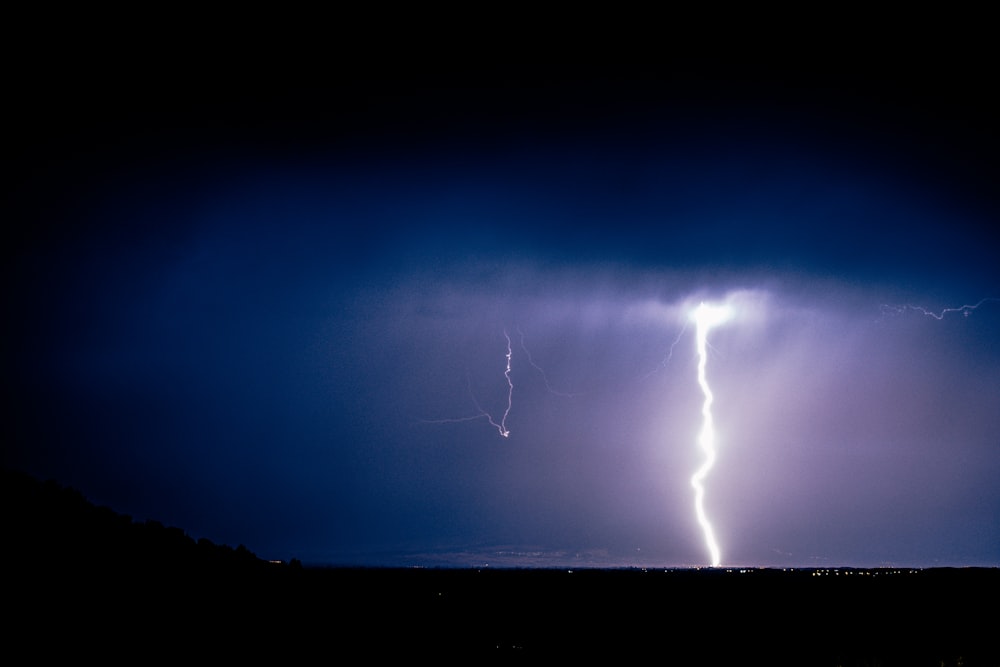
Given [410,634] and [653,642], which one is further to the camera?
[653,642]

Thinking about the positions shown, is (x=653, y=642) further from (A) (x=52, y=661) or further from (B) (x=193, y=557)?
(A) (x=52, y=661)

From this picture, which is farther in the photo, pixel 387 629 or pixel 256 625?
pixel 387 629

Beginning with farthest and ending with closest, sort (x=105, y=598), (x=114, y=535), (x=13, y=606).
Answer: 1. (x=114, y=535)
2. (x=105, y=598)
3. (x=13, y=606)

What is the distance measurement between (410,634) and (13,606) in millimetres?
9749

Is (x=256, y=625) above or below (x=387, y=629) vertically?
above

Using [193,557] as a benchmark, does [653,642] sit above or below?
below

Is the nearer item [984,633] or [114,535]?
[114,535]

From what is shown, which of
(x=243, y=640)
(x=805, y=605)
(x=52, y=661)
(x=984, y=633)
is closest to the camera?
(x=52, y=661)

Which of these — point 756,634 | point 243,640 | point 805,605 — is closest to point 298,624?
point 243,640

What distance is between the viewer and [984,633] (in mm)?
20156

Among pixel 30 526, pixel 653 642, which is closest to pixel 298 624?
pixel 30 526

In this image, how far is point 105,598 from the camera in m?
11.5

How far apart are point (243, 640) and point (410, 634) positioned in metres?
6.01

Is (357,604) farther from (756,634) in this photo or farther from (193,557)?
(756,634)
